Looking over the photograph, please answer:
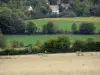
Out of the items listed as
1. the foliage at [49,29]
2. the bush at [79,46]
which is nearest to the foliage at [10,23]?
the foliage at [49,29]

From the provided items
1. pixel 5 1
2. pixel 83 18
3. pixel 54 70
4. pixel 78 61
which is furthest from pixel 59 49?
pixel 5 1

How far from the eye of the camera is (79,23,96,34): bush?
23405 mm

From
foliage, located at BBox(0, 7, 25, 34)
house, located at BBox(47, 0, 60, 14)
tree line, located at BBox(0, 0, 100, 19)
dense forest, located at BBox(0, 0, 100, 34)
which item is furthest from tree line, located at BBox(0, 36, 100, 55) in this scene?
house, located at BBox(47, 0, 60, 14)

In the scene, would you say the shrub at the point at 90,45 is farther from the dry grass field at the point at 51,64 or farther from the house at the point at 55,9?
the house at the point at 55,9

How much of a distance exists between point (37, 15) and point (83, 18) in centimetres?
278

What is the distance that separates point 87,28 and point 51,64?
6.27m

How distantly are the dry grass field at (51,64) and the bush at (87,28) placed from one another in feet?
12.0

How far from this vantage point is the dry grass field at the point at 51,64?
16.4 meters

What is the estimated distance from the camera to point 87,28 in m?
23.5

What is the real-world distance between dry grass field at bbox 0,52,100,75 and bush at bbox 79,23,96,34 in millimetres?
3647

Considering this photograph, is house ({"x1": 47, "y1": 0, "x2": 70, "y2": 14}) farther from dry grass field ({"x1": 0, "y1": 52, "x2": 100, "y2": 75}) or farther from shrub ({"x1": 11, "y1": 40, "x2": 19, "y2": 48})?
dry grass field ({"x1": 0, "y1": 52, "x2": 100, "y2": 75})

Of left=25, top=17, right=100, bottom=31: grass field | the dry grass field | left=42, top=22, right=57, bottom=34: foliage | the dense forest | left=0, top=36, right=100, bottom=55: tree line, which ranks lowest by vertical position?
the dry grass field

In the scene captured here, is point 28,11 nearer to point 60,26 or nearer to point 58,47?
point 60,26

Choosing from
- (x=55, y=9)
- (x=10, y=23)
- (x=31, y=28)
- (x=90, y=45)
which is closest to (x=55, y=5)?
(x=55, y=9)
